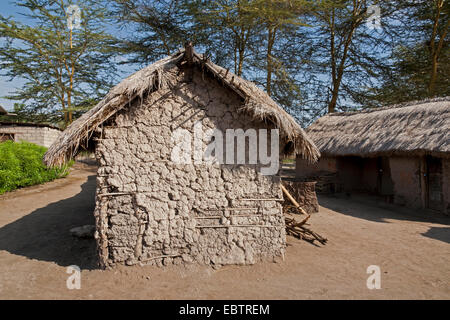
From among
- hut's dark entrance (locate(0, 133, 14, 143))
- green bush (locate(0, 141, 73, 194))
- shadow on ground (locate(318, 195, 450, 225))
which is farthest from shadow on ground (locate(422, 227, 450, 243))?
hut's dark entrance (locate(0, 133, 14, 143))

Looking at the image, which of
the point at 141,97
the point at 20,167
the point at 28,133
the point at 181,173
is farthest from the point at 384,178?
the point at 28,133

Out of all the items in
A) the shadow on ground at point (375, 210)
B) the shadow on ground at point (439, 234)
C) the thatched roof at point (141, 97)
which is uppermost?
the thatched roof at point (141, 97)

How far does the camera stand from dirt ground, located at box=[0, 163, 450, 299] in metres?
3.42

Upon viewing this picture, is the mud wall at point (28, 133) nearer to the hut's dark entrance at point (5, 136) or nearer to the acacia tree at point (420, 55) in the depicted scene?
the hut's dark entrance at point (5, 136)

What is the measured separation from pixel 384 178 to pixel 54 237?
1056 centimetres

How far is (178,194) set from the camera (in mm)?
3996

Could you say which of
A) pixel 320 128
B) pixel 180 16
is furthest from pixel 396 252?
pixel 180 16

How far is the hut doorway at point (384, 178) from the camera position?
959cm

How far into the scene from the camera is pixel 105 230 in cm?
383

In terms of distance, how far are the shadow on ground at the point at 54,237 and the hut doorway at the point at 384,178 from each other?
31.9ft

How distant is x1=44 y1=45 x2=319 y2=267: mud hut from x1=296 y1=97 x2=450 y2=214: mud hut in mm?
5188

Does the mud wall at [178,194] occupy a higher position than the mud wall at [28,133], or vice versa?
the mud wall at [28,133]
